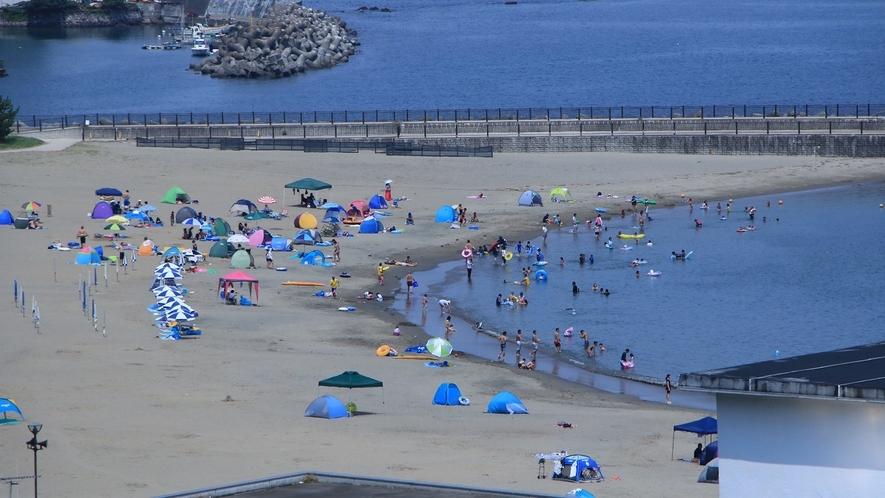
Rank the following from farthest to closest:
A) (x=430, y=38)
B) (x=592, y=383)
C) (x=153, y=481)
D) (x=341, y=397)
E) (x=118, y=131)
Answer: (x=430, y=38) < (x=118, y=131) < (x=592, y=383) < (x=341, y=397) < (x=153, y=481)

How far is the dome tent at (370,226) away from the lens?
41781 millimetres

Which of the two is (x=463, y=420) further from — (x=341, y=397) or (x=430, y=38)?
(x=430, y=38)

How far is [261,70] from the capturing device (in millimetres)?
104562

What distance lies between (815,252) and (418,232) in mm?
14777

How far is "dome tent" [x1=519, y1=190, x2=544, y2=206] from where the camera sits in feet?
152

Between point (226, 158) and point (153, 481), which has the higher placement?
point (226, 158)

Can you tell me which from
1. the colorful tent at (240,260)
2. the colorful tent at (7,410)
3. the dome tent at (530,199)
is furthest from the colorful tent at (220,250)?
the colorful tent at (7,410)

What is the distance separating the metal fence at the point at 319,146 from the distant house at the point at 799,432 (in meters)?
43.5

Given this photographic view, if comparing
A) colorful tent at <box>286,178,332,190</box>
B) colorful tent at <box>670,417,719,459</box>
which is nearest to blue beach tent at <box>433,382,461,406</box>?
colorful tent at <box>670,417,719,459</box>

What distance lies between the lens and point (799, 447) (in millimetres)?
9711

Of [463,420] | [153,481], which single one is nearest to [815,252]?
[463,420]

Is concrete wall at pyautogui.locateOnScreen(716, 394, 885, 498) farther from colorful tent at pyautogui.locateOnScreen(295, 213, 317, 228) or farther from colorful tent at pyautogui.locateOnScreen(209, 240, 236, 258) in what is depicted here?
colorful tent at pyautogui.locateOnScreen(295, 213, 317, 228)

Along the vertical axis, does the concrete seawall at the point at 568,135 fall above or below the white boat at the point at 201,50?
below

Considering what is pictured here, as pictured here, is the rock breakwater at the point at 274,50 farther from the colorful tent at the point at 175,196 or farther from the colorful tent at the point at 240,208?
the colorful tent at the point at 240,208
